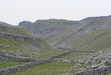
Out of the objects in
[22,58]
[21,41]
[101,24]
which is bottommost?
[22,58]

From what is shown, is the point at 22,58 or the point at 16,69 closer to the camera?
the point at 16,69

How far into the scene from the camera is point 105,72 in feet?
96.7

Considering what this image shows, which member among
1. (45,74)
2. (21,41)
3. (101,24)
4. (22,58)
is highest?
(101,24)

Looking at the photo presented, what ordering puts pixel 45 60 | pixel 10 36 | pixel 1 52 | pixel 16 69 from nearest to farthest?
1. pixel 16 69
2. pixel 1 52
3. pixel 45 60
4. pixel 10 36

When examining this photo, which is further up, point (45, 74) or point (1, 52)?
point (1, 52)

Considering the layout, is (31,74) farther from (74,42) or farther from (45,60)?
(74,42)

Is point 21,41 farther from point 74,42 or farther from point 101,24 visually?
point 101,24

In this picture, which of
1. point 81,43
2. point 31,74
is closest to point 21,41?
point 31,74

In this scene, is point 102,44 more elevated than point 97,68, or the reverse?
point 102,44

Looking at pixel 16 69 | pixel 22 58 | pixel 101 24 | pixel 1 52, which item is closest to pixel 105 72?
pixel 16 69

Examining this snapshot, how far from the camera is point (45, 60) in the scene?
51062 mm

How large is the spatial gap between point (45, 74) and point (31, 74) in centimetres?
337

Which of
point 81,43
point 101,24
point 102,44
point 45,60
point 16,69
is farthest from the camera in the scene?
point 101,24

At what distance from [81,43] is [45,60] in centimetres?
10583
